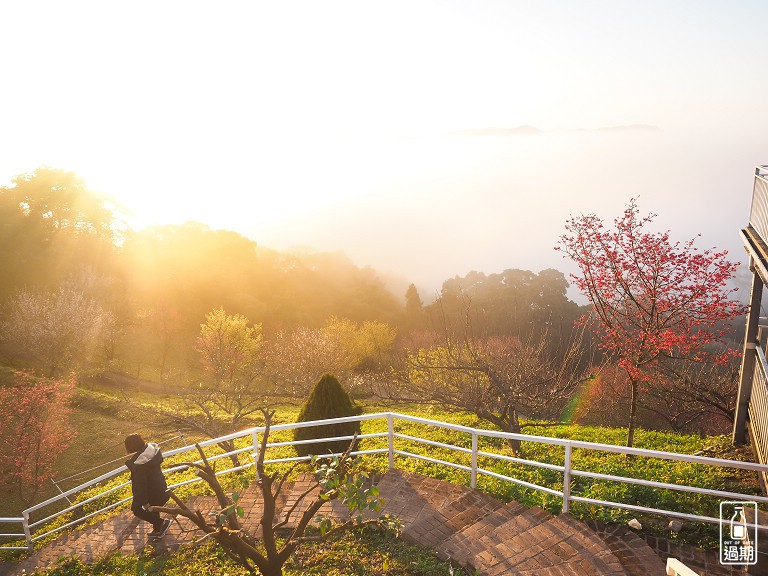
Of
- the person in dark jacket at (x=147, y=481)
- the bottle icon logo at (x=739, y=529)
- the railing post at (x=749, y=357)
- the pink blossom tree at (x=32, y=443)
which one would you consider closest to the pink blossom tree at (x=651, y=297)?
the railing post at (x=749, y=357)

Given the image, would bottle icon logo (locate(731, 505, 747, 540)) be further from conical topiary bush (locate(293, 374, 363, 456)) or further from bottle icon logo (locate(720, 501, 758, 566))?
conical topiary bush (locate(293, 374, 363, 456))

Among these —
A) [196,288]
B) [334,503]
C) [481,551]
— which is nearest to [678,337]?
[481,551]

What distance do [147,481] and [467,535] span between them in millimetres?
4974

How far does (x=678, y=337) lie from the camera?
30.5 ft

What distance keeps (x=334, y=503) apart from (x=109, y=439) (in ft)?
63.2

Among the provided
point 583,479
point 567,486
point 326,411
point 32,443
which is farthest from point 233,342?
point 567,486

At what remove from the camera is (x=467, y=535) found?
19.9 feet

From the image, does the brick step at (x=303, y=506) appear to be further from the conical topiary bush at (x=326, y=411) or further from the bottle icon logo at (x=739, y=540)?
the bottle icon logo at (x=739, y=540)

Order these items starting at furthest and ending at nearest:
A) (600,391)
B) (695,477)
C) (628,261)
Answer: (600,391), (628,261), (695,477)

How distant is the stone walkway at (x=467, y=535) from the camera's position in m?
5.24

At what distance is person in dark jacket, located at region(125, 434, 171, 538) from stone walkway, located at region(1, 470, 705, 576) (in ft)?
0.90

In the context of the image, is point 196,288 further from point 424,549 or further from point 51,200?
point 424,549

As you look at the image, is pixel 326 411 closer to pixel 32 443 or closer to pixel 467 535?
pixel 467 535

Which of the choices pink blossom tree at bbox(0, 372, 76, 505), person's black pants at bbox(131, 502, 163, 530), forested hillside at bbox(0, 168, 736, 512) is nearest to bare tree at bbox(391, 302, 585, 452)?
forested hillside at bbox(0, 168, 736, 512)
